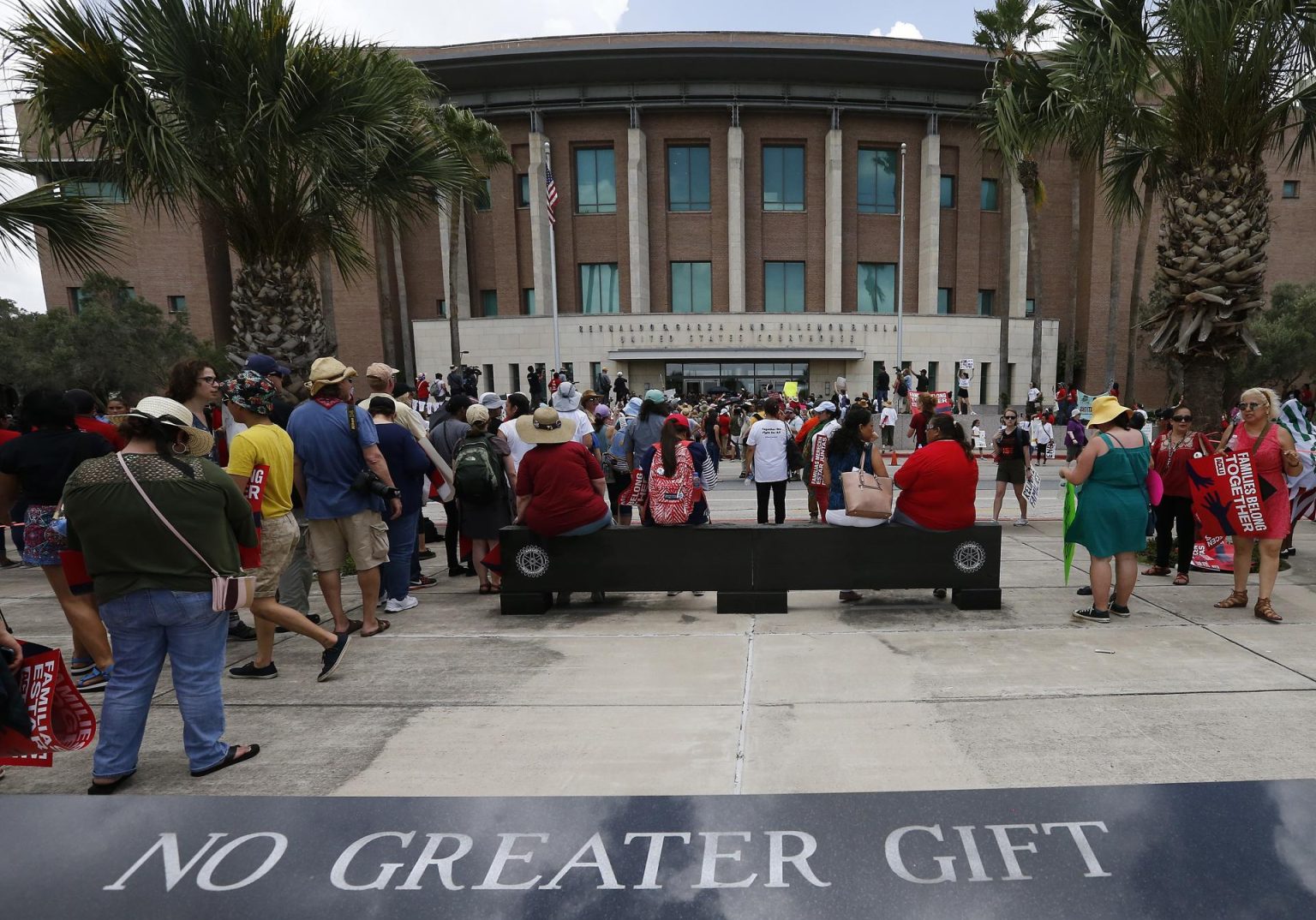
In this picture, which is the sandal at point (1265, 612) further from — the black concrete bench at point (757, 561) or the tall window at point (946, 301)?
the tall window at point (946, 301)

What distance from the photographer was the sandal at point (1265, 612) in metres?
5.75

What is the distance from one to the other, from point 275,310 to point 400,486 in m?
4.15

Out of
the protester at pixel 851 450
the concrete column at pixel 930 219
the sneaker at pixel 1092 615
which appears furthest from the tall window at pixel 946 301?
the sneaker at pixel 1092 615

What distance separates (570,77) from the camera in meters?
35.3

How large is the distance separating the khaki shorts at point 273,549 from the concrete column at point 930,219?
1430 inches

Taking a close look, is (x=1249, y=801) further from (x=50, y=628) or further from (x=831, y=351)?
(x=831, y=351)

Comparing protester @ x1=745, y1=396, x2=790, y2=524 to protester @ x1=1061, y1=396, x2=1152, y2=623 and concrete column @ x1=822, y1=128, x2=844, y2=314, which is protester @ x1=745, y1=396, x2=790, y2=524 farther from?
concrete column @ x1=822, y1=128, x2=844, y2=314

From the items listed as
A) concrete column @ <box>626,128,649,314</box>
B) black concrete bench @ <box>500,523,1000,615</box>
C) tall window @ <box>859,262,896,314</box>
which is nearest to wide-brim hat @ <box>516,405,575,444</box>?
black concrete bench @ <box>500,523,1000,615</box>

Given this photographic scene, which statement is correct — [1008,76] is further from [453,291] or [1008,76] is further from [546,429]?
[453,291]

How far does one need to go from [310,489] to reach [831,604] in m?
4.33

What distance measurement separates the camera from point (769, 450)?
9203mm

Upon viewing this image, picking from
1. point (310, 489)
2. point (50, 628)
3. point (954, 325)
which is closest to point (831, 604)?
point (310, 489)

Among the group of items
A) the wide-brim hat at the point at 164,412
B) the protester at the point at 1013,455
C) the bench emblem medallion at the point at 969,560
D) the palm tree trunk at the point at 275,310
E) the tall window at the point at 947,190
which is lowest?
the bench emblem medallion at the point at 969,560

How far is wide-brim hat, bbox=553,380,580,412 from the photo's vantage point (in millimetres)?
8742
